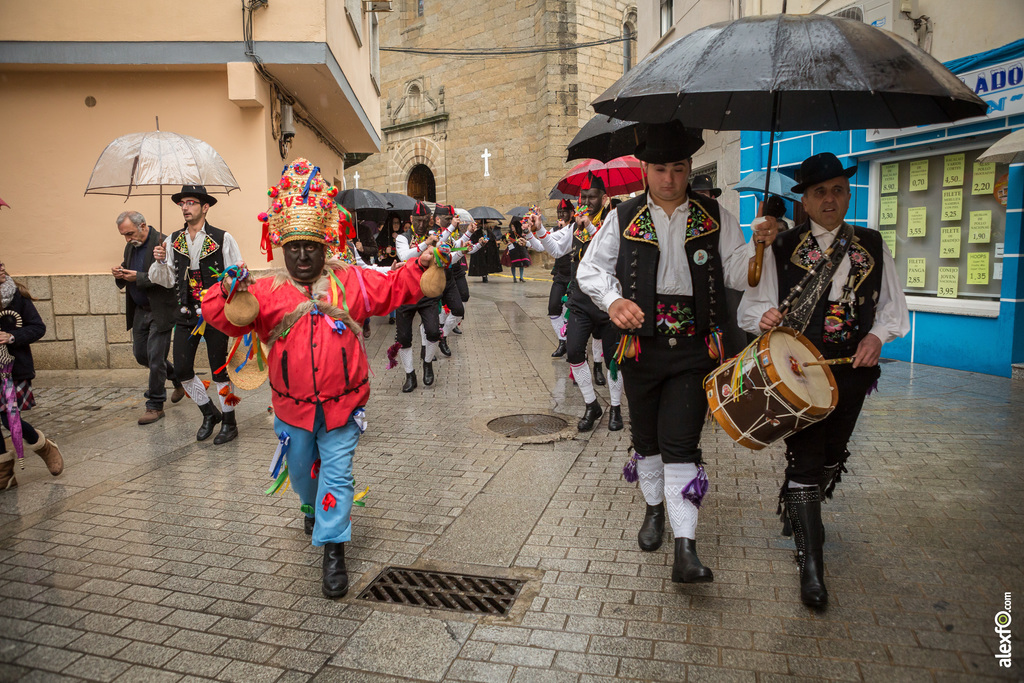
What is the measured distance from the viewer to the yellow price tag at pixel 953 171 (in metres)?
8.32

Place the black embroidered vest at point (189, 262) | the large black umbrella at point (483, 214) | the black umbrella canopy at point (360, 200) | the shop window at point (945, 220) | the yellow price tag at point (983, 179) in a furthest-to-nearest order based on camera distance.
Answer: the large black umbrella at point (483, 214) → the black umbrella canopy at point (360, 200) → the shop window at point (945, 220) → the yellow price tag at point (983, 179) → the black embroidered vest at point (189, 262)

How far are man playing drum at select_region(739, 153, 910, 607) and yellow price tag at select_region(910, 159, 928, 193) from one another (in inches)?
254

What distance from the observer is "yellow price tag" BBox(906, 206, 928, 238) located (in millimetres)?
8922

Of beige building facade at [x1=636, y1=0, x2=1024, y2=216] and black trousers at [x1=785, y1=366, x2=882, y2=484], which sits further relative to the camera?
beige building facade at [x1=636, y1=0, x2=1024, y2=216]

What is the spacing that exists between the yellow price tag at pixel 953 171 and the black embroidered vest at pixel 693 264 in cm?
649

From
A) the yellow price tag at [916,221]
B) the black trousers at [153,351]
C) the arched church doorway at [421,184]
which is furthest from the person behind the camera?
the arched church doorway at [421,184]

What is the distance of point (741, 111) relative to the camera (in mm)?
3564

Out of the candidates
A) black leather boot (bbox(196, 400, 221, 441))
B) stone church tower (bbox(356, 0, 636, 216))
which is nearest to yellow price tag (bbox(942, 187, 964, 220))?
black leather boot (bbox(196, 400, 221, 441))

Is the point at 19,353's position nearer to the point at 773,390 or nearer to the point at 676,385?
the point at 676,385

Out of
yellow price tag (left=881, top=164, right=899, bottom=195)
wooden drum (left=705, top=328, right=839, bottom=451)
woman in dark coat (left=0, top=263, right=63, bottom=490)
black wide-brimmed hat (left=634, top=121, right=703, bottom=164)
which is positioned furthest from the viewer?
yellow price tag (left=881, top=164, right=899, bottom=195)

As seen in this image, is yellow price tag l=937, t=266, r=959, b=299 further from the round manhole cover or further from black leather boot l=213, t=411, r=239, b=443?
black leather boot l=213, t=411, r=239, b=443

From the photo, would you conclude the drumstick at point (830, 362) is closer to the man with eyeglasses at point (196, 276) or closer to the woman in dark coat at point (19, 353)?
the man with eyeglasses at point (196, 276)

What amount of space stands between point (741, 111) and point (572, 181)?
11.8 feet

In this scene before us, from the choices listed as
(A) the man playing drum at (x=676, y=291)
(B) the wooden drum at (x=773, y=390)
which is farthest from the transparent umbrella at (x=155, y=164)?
(B) the wooden drum at (x=773, y=390)
